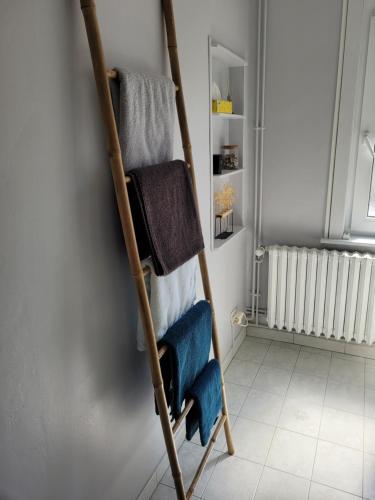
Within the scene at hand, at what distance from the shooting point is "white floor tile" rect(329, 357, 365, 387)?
2.35 metres

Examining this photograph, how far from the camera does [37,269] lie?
3.14 ft

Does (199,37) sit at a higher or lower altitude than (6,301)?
higher

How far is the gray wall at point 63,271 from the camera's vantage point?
2.89ft

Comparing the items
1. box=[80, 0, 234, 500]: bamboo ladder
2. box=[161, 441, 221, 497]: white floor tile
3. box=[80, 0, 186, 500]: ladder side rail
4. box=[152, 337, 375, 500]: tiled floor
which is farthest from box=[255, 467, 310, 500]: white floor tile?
box=[80, 0, 186, 500]: ladder side rail

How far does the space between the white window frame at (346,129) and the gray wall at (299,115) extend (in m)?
0.04

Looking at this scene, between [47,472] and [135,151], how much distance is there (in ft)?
2.96

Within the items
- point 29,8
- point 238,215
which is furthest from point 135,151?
point 238,215

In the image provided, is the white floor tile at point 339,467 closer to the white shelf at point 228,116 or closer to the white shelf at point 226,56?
the white shelf at point 228,116

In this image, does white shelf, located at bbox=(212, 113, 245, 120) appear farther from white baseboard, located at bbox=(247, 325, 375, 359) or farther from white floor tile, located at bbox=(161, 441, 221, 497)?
white floor tile, located at bbox=(161, 441, 221, 497)

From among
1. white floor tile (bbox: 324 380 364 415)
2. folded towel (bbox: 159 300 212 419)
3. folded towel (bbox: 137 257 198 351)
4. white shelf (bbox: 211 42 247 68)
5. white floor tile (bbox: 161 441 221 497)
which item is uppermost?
white shelf (bbox: 211 42 247 68)

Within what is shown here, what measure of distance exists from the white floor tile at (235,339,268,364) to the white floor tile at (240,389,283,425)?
1.04ft

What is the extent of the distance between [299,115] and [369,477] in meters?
1.88

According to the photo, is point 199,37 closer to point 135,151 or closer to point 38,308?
point 135,151

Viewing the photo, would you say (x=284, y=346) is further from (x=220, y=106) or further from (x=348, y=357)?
(x=220, y=106)
